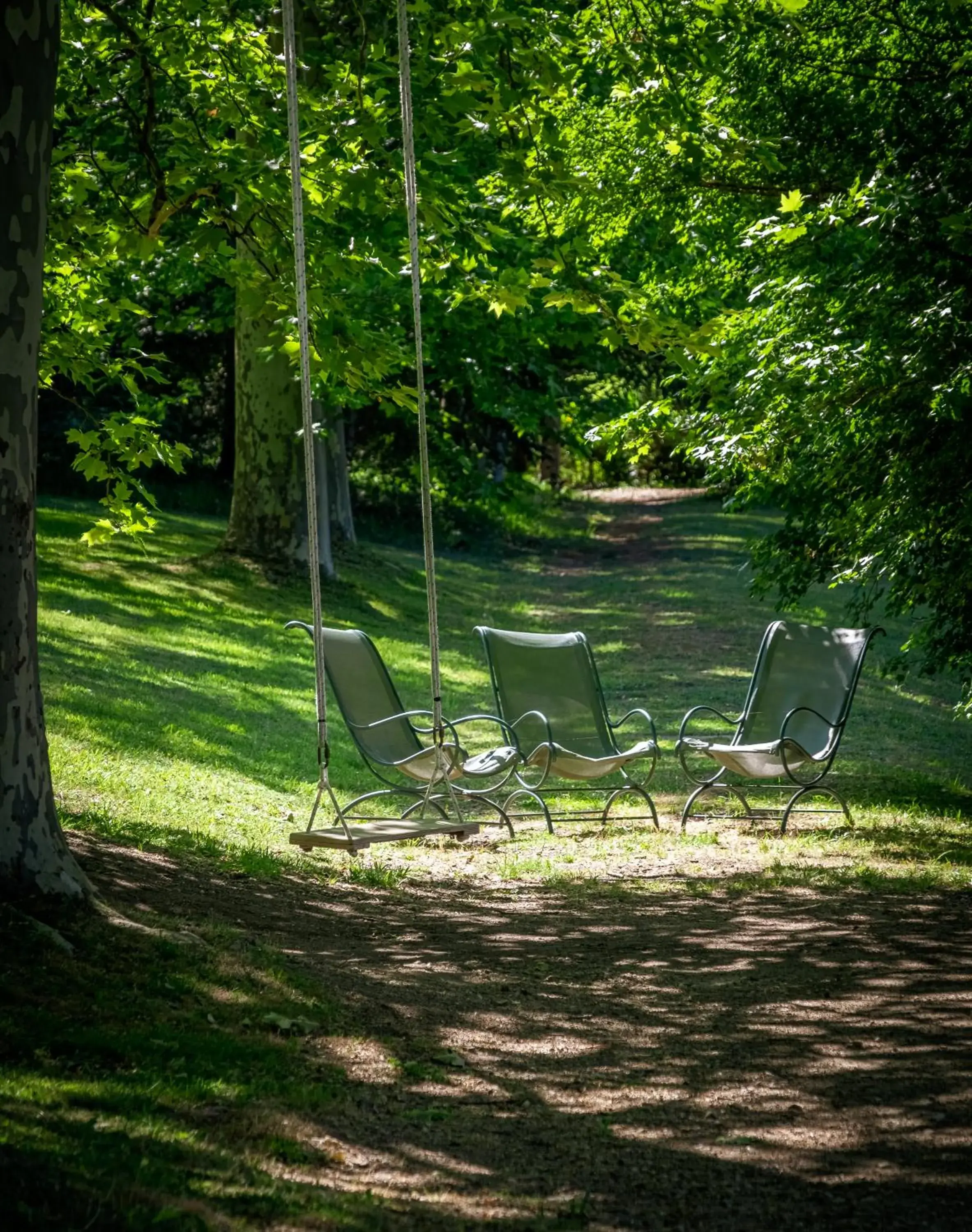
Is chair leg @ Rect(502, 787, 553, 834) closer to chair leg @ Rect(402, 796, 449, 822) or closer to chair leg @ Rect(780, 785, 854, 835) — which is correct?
chair leg @ Rect(402, 796, 449, 822)

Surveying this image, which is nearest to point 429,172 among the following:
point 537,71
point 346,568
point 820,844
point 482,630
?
point 537,71

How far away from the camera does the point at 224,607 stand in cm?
1677

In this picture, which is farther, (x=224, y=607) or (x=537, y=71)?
(x=224, y=607)

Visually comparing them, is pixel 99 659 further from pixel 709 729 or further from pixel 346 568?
pixel 346 568

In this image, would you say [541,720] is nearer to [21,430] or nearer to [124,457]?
[124,457]

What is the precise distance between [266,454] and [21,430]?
1318cm

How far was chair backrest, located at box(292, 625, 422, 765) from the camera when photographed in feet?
27.3

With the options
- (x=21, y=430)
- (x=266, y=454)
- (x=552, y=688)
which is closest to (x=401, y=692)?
(x=266, y=454)

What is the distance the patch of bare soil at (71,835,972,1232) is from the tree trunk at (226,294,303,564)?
11603mm

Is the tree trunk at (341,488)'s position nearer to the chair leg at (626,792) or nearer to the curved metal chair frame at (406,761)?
the curved metal chair frame at (406,761)

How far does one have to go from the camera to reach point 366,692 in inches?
338

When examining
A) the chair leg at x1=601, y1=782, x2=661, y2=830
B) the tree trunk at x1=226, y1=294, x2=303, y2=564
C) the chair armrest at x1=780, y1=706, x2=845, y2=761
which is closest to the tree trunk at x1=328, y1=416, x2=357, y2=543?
the tree trunk at x1=226, y1=294, x2=303, y2=564

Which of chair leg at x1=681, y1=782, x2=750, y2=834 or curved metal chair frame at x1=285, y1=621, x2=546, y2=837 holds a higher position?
curved metal chair frame at x1=285, y1=621, x2=546, y2=837

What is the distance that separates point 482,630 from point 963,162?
3.87m
